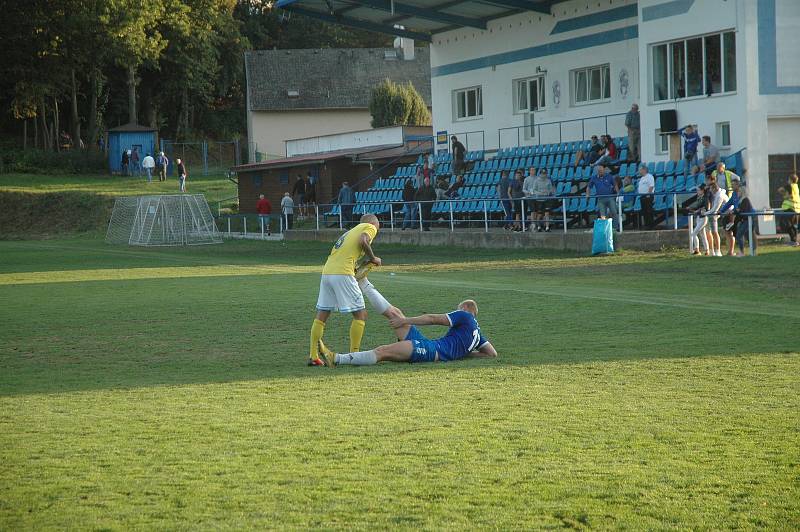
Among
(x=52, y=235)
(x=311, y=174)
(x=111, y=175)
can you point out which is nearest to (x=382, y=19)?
(x=311, y=174)

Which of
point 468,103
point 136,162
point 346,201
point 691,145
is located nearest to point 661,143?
point 691,145

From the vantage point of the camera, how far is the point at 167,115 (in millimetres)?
79750

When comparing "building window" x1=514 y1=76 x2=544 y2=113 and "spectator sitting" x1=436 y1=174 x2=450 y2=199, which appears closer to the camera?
"spectator sitting" x1=436 y1=174 x2=450 y2=199

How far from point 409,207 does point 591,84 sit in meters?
7.85

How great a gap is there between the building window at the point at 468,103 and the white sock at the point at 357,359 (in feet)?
111

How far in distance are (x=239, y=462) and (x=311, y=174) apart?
41380 mm

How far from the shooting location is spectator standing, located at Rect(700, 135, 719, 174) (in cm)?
2886

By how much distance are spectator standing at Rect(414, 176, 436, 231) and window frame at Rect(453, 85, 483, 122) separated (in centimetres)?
795

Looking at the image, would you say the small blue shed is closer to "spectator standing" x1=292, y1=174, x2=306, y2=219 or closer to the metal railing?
"spectator standing" x1=292, y1=174, x2=306, y2=219

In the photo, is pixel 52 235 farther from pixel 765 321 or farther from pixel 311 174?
pixel 765 321

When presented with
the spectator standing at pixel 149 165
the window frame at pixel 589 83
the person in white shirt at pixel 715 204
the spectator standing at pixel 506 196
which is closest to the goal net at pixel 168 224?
the spectator standing at pixel 506 196

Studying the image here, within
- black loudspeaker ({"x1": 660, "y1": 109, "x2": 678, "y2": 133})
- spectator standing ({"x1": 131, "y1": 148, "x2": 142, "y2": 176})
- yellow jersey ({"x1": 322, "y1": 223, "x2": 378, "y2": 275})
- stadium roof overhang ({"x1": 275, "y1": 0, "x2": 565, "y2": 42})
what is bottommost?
yellow jersey ({"x1": 322, "y1": 223, "x2": 378, "y2": 275})

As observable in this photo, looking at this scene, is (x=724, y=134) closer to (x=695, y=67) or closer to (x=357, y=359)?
(x=695, y=67)

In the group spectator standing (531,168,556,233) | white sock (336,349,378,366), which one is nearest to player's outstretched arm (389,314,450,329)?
white sock (336,349,378,366)
